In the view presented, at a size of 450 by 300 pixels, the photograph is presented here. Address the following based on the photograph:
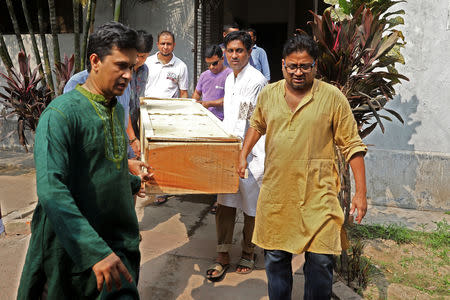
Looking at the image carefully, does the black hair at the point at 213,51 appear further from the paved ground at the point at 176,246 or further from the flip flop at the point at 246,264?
the flip flop at the point at 246,264

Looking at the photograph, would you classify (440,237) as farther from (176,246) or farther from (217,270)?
(176,246)

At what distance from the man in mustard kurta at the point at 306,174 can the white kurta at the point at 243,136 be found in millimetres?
836

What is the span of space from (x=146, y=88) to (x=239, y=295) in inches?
113

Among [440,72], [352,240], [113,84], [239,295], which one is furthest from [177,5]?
[113,84]

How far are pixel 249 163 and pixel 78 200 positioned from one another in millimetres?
1989

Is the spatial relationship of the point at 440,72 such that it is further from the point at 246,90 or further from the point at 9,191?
the point at 9,191

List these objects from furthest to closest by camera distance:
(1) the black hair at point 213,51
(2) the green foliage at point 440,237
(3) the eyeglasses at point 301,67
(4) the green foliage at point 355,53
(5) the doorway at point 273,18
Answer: (5) the doorway at point 273,18
(1) the black hair at point 213,51
(2) the green foliage at point 440,237
(4) the green foliage at point 355,53
(3) the eyeglasses at point 301,67

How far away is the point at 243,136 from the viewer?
134 inches

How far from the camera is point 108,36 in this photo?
62.9 inches

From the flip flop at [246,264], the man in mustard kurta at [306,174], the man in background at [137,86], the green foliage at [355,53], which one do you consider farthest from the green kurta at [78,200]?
the green foliage at [355,53]

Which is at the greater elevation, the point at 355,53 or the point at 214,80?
the point at 355,53

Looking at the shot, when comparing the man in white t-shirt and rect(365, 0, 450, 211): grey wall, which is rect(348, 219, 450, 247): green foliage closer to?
rect(365, 0, 450, 211): grey wall

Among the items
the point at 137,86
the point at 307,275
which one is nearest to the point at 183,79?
the point at 137,86

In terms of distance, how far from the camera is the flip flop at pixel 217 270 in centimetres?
327
